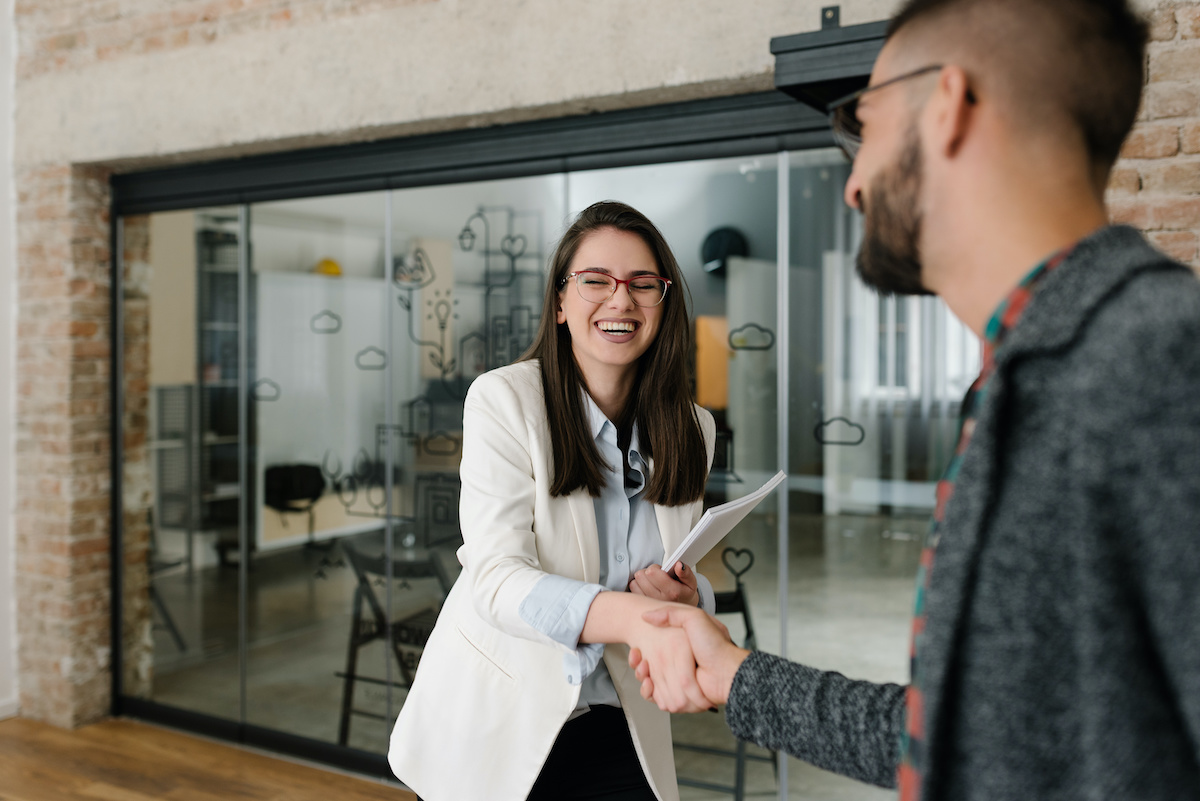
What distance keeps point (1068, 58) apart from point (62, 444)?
3.96m

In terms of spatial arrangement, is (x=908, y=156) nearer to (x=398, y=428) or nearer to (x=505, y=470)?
(x=505, y=470)

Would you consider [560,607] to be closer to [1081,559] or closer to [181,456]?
[1081,559]

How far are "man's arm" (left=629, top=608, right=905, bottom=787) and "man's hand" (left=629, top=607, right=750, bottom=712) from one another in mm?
85

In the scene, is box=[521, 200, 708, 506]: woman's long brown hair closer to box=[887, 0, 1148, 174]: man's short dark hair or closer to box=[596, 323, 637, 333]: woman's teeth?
box=[596, 323, 637, 333]: woman's teeth

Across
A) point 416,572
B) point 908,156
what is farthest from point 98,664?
point 908,156

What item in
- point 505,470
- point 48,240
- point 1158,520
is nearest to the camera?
point 1158,520

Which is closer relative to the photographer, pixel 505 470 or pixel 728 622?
pixel 505 470

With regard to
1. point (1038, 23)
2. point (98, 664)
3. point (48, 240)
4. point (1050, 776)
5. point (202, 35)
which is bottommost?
point (98, 664)

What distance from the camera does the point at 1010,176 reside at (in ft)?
2.40

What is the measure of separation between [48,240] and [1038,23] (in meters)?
4.01

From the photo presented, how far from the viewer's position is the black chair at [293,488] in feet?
11.3

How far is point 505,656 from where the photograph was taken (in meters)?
1.59

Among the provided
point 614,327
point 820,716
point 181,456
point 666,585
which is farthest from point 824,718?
point 181,456

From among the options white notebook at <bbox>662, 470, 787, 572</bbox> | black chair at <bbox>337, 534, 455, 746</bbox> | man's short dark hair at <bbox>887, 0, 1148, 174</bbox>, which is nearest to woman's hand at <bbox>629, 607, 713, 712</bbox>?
white notebook at <bbox>662, 470, 787, 572</bbox>
